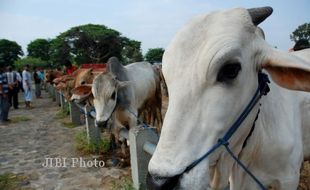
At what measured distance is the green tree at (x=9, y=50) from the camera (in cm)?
6562

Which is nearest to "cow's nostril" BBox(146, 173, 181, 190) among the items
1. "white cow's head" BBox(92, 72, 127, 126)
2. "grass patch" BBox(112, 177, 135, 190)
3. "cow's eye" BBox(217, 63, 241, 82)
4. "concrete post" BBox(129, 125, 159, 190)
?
"cow's eye" BBox(217, 63, 241, 82)

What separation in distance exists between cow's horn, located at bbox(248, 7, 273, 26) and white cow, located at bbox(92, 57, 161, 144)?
144 inches

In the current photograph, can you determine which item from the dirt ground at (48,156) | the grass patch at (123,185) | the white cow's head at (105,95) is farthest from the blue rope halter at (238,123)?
the white cow's head at (105,95)

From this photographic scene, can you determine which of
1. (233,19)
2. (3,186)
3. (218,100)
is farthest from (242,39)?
(3,186)

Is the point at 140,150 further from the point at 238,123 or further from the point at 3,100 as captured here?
the point at 3,100

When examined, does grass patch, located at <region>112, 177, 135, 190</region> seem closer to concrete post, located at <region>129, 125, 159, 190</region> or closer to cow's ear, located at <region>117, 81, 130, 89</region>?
concrete post, located at <region>129, 125, 159, 190</region>

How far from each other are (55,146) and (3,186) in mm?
2248

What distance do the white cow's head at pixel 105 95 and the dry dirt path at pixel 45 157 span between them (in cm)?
87

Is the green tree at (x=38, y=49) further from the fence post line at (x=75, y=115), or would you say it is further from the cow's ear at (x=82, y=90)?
the cow's ear at (x=82, y=90)

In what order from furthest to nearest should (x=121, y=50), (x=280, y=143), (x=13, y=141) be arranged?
(x=121, y=50), (x=13, y=141), (x=280, y=143)

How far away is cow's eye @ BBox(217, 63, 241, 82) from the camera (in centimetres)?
158

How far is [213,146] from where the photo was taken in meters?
1.58

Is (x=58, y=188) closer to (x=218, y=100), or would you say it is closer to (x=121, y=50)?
(x=218, y=100)

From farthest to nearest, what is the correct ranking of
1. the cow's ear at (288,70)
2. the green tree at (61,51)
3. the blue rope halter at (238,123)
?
the green tree at (61,51) < the cow's ear at (288,70) < the blue rope halter at (238,123)
